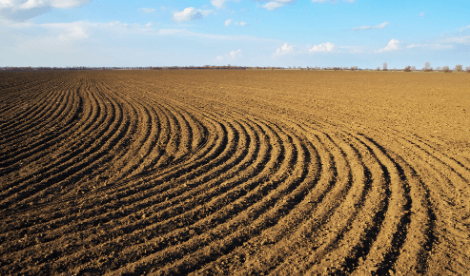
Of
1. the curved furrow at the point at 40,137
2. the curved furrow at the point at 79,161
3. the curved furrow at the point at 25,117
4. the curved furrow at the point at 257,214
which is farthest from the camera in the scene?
the curved furrow at the point at 25,117

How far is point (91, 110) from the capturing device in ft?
42.7

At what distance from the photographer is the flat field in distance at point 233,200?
348 cm

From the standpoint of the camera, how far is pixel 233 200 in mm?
4918

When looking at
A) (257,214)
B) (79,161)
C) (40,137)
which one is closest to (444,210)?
(257,214)

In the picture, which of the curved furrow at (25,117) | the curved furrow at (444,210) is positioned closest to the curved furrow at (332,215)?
the curved furrow at (444,210)

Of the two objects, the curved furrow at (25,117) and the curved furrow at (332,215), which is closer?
the curved furrow at (332,215)

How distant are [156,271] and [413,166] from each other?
6076mm

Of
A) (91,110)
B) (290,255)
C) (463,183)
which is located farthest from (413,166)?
(91,110)

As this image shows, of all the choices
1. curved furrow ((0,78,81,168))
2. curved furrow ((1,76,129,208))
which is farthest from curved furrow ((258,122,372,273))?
curved furrow ((0,78,81,168))

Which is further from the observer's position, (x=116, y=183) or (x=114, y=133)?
(x=114, y=133)

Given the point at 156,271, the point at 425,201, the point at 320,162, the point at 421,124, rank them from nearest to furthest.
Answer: the point at 156,271
the point at 425,201
the point at 320,162
the point at 421,124

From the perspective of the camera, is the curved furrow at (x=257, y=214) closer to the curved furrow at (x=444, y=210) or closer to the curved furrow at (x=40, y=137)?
the curved furrow at (x=444, y=210)

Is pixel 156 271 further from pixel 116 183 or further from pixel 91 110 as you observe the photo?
pixel 91 110

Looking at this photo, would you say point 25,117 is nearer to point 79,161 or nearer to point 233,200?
point 79,161
